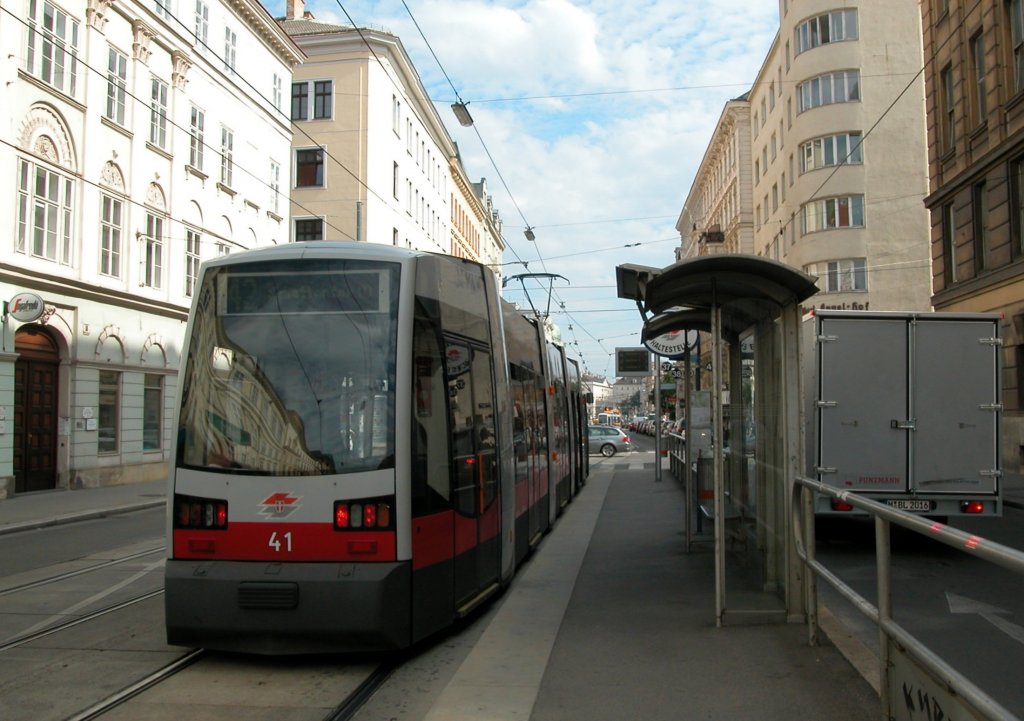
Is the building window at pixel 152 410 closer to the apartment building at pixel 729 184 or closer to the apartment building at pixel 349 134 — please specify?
the apartment building at pixel 349 134

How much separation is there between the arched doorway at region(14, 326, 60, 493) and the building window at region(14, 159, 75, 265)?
5.89 feet

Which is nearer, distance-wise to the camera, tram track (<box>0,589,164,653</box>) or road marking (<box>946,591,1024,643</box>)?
road marking (<box>946,591,1024,643</box>)

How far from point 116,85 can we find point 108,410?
8136 mm

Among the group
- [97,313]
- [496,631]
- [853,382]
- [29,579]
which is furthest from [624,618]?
[97,313]

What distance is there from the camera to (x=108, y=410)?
80.3 feet

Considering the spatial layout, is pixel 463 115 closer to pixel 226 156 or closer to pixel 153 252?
pixel 153 252

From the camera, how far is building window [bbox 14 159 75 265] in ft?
68.9

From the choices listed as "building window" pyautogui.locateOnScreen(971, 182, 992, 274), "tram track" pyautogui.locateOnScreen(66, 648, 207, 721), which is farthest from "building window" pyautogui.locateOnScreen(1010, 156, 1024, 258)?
"tram track" pyautogui.locateOnScreen(66, 648, 207, 721)

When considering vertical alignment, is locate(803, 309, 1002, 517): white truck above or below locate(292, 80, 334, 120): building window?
below

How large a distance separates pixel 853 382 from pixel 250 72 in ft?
88.2

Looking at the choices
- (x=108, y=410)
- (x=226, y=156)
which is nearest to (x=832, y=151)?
(x=226, y=156)

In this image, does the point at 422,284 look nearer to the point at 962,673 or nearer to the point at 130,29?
the point at 962,673

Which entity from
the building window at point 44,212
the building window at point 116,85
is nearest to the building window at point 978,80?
the building window at point 116,85

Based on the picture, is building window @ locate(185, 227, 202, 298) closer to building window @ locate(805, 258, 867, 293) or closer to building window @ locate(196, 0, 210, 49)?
building window @ locate(196, 0, 210, 49)
